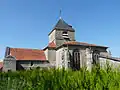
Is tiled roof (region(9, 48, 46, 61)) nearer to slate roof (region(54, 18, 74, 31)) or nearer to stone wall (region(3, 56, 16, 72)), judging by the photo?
stone wall (region(3, 56, 16, 72))

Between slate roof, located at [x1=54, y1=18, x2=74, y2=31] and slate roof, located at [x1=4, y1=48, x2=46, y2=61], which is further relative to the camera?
slate roof, located at [x1=54, y1=18, x2=74, y2=31]

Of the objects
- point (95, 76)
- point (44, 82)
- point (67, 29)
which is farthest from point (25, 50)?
point (95, 76)

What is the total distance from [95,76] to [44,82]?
3.00 metres

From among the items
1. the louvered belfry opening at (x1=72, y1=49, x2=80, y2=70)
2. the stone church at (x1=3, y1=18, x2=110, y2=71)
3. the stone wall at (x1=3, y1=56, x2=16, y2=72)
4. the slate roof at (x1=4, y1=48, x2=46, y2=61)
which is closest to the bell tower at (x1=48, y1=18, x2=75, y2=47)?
the stone church at (x1=3, y1=18, x2=110, y2=71)

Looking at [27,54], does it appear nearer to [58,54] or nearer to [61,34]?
[58,54]

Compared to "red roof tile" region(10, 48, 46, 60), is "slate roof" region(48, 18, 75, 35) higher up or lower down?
higher up

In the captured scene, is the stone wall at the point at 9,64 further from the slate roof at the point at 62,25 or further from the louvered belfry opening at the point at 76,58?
the slate roof at the point at 62,25

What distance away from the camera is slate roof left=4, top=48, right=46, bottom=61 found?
4103 cm

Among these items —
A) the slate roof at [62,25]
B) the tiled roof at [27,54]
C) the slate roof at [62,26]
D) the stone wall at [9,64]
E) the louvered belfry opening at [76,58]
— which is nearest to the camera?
the stone wall at [9,64]

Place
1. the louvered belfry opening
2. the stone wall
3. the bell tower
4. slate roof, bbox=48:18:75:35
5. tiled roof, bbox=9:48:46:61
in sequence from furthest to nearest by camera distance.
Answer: slate roof, bbox=48:18:75:35 < the bell tower < tiled roof, bbox=9:48:46:61 < the louvered belfry opening < the stone wall

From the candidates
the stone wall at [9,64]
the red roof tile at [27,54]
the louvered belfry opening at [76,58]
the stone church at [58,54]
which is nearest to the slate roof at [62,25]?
the stone church at [58,54]

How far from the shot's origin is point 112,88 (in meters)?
4.29

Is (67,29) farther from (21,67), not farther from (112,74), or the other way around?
(112,74)

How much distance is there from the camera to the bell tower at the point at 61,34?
45094 millimetres
